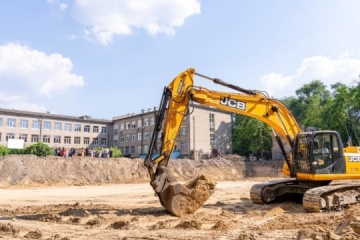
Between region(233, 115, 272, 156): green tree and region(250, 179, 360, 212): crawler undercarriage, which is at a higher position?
region(233, 115, 272, 156): green tree

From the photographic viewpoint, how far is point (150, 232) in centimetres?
783

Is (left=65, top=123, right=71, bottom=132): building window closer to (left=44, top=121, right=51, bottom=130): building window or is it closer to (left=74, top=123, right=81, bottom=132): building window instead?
(left=74, top=123, right=81, bottom=132): building window

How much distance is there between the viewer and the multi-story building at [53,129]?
222ft

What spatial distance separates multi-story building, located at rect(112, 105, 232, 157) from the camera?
61562mm

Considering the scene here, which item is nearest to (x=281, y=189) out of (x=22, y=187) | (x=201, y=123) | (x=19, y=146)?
(x=22, y=187)

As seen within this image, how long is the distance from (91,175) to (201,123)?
36530mm

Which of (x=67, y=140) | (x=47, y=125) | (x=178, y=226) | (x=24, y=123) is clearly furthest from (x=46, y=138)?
(x=178, y=226)

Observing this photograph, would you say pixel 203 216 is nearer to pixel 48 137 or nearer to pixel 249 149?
pixel 249 149

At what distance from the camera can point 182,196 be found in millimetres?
9617

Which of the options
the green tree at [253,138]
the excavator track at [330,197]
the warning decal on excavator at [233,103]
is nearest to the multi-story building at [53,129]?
the green tree at [253,138]

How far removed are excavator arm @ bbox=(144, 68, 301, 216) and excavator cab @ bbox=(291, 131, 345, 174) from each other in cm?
47

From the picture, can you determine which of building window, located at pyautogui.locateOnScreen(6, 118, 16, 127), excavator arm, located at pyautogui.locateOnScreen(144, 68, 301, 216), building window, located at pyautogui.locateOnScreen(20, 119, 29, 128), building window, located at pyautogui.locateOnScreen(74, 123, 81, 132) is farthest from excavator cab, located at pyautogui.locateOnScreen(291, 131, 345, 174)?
building window, located at pyautogui.locateOnScreen(74, 123, 81, 132)

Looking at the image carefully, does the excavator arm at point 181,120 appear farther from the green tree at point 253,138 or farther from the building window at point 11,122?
the building window at point 11,122

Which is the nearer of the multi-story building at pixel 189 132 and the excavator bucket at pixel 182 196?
the excavator bucket at pixel 182 196
